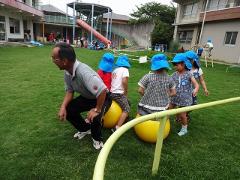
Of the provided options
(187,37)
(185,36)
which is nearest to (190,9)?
(185,36)

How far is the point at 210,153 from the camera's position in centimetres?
341

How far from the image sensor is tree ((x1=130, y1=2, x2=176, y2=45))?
94.2 feet

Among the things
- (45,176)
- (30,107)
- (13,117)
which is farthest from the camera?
(30,107)

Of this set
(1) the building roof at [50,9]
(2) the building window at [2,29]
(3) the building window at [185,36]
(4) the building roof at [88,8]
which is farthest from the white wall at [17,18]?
(3) the building window at [185,36]

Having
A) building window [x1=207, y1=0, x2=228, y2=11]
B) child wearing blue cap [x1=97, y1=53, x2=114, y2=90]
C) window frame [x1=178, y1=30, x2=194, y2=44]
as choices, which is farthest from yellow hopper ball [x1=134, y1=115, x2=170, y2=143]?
window frame [x1=178, y1=30, x2=194, y2=44]

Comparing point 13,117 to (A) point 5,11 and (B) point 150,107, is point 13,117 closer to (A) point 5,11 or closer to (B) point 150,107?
(B) point 150,107

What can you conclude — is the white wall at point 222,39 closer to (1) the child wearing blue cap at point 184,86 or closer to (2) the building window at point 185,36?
(2) the building window at point 185,36

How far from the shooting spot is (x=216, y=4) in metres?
20.8

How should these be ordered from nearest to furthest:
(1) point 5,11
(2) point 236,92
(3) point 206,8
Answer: (2) point 236,92, (3) point 206,8, (1) point 5,11

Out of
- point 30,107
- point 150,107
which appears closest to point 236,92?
point 150,107

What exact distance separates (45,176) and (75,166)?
1.27ft

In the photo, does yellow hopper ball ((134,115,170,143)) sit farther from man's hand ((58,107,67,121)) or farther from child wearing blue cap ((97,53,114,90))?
man's hand ((58,107,67,121))

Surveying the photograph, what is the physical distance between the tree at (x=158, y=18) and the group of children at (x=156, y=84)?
84.5ft

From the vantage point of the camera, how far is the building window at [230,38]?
18.2 m
